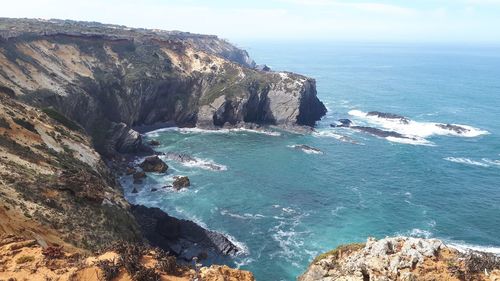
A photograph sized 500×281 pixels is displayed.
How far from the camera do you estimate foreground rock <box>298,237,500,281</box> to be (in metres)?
23.2

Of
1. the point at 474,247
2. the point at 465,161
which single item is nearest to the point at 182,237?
the point at 474,247

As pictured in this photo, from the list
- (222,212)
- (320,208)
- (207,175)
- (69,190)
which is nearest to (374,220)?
(320,208)

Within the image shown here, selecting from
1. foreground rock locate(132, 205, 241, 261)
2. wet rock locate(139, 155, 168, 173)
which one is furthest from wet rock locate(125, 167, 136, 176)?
foreground rock locate(132, 205, 241, 261)

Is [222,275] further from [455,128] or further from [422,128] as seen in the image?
[455,128]

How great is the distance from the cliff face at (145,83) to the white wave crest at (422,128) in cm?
2026

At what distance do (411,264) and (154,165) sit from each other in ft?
236

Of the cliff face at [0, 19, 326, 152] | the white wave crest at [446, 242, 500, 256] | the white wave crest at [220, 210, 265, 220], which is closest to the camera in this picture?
the white wave crest at [446, 242, 500, 256]

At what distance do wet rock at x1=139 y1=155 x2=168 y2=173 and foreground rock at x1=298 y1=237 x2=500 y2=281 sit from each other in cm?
6575

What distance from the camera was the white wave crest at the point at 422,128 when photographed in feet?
409

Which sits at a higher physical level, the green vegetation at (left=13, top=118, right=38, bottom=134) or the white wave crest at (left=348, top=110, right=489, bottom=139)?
the green vegetation at (left=13, top=118, right=38, bottom=134)

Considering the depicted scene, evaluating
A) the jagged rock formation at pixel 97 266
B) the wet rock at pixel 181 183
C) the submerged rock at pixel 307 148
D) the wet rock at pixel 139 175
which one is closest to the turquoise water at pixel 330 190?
the wet rock at pixel 181 183

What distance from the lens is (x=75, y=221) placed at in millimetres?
38812

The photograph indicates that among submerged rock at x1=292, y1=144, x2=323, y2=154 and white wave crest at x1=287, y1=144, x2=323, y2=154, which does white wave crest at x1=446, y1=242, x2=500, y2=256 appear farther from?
submerged rock at x1=292, y1=144, x2=323, y2=154

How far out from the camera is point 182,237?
6303 centimetres
